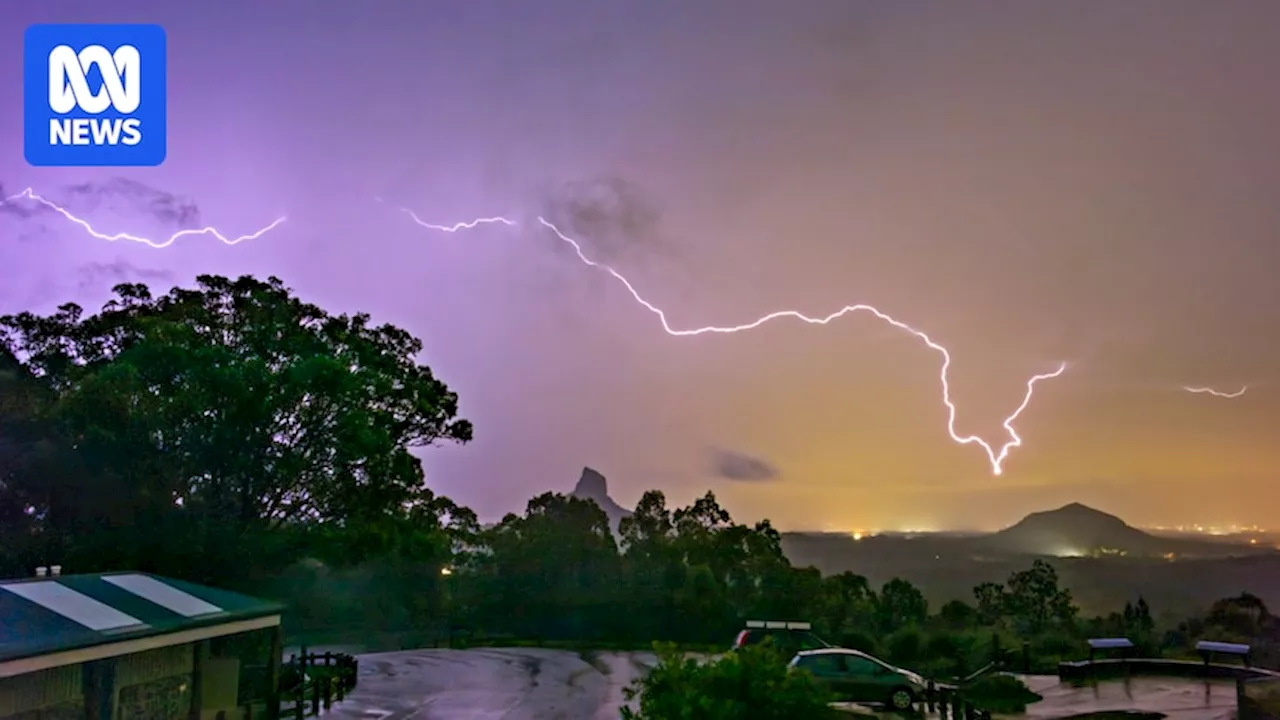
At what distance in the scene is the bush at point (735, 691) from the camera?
8.50 metres

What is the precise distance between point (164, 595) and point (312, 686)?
672cm

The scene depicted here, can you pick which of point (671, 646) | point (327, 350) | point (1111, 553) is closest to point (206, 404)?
point (327, 350)

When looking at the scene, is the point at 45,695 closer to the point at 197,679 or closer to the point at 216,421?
the point at 197,679

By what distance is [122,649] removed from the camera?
11.7m

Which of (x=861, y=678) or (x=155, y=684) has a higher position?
(x=155, y=684)

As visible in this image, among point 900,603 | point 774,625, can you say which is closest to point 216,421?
point 774,625

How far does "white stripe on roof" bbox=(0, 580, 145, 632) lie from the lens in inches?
464

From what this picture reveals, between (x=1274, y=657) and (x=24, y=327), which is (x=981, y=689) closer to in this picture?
(x=1274, y=657)

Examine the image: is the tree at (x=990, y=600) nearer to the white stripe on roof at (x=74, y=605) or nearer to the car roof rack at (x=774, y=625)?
the car roof rack at (x=774, y=625)

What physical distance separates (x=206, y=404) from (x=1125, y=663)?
21330 mm

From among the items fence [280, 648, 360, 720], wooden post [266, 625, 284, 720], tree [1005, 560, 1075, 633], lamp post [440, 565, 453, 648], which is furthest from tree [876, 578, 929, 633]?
wooden post [266, 625, 284, 720]

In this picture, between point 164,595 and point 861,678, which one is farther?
point 861,678

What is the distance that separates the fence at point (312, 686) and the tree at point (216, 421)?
268 cm

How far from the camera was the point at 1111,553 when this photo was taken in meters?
42.4
